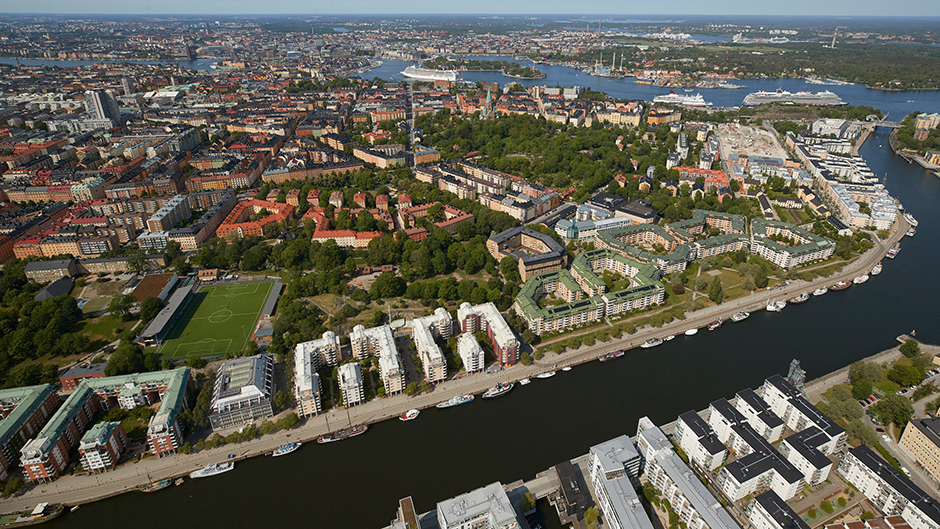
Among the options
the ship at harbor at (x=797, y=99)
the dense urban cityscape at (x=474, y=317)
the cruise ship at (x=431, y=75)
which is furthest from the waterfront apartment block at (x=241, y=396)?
the cruise ship at (x=431, y=75)

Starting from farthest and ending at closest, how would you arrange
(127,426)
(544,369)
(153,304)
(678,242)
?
(678,242) < (153,304) < (544,369) < (127,426)

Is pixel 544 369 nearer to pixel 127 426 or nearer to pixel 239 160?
pixel 127 426

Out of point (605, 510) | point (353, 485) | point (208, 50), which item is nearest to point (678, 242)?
point (605, 510)

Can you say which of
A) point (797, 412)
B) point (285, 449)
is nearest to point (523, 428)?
point (285, 449)

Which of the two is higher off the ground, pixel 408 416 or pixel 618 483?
pixel 618 483

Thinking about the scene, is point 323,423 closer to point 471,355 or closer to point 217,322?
point 471,355

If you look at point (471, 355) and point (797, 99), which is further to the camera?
point (797, 99)
